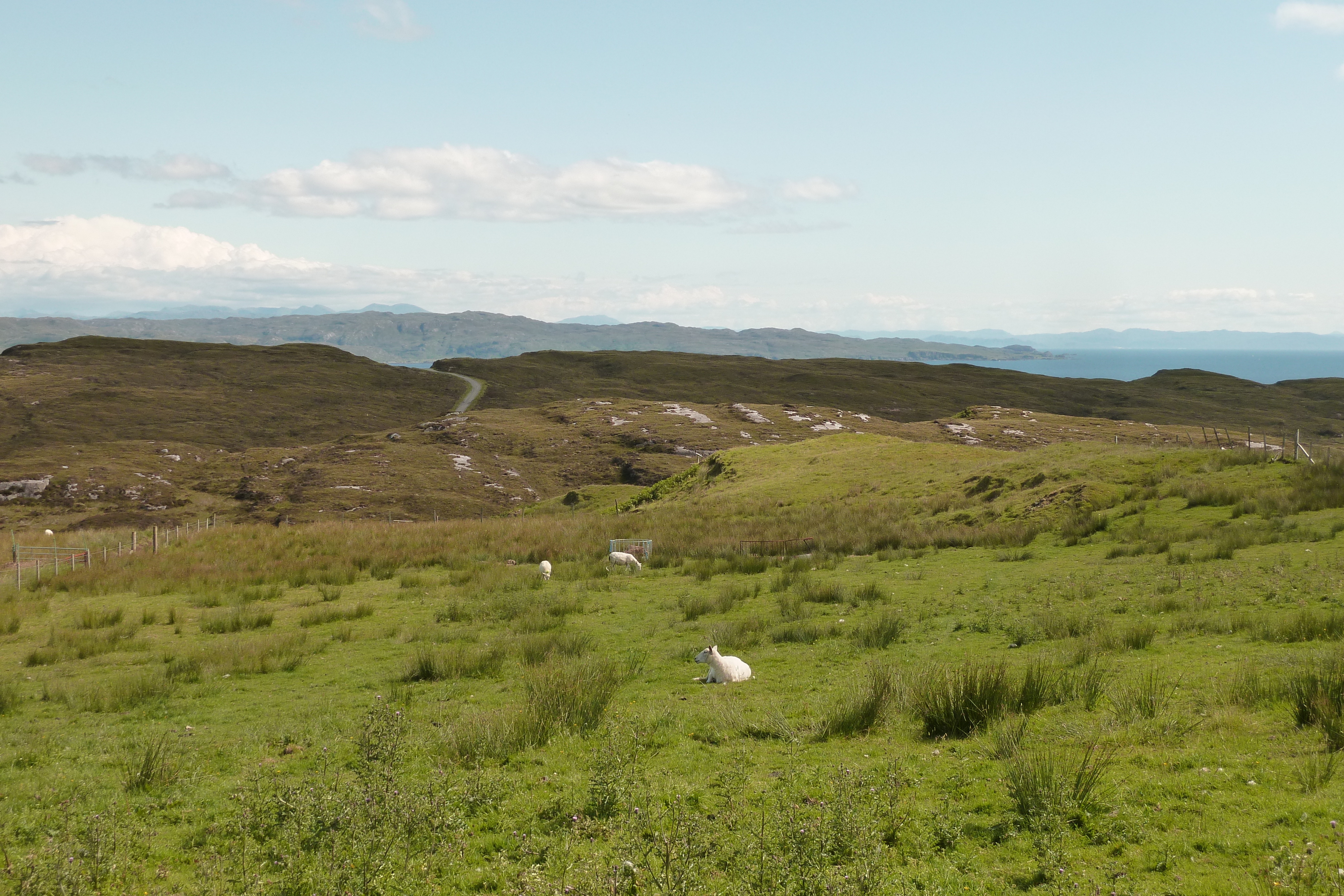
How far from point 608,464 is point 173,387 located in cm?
8233

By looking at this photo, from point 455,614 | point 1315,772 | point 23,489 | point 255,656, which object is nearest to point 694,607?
point 455,614

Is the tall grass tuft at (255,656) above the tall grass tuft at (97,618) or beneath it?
above

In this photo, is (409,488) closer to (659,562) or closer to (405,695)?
(659,562)

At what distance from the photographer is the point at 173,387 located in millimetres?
121375

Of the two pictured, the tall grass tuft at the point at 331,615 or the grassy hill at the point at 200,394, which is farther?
the grassy hill at the point at 200,394

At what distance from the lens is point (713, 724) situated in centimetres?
1020

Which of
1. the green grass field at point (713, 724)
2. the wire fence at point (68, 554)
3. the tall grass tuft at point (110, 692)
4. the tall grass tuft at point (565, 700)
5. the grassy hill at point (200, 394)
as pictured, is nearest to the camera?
the green grass field at point (713, 724)

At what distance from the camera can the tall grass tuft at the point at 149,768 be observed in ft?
29.0

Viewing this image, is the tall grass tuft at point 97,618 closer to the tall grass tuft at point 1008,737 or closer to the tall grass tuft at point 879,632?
the tall grass tuft at point 879,632

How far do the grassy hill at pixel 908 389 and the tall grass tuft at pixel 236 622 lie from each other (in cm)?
10889

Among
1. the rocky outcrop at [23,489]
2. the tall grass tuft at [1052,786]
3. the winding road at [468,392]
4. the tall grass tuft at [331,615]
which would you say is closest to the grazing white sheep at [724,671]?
the tall grass tuft at [1052,786]

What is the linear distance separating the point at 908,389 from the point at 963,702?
5715 inches

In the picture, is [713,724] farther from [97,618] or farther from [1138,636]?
[97,618]

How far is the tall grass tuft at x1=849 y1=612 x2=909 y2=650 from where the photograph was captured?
1437 centimetres
